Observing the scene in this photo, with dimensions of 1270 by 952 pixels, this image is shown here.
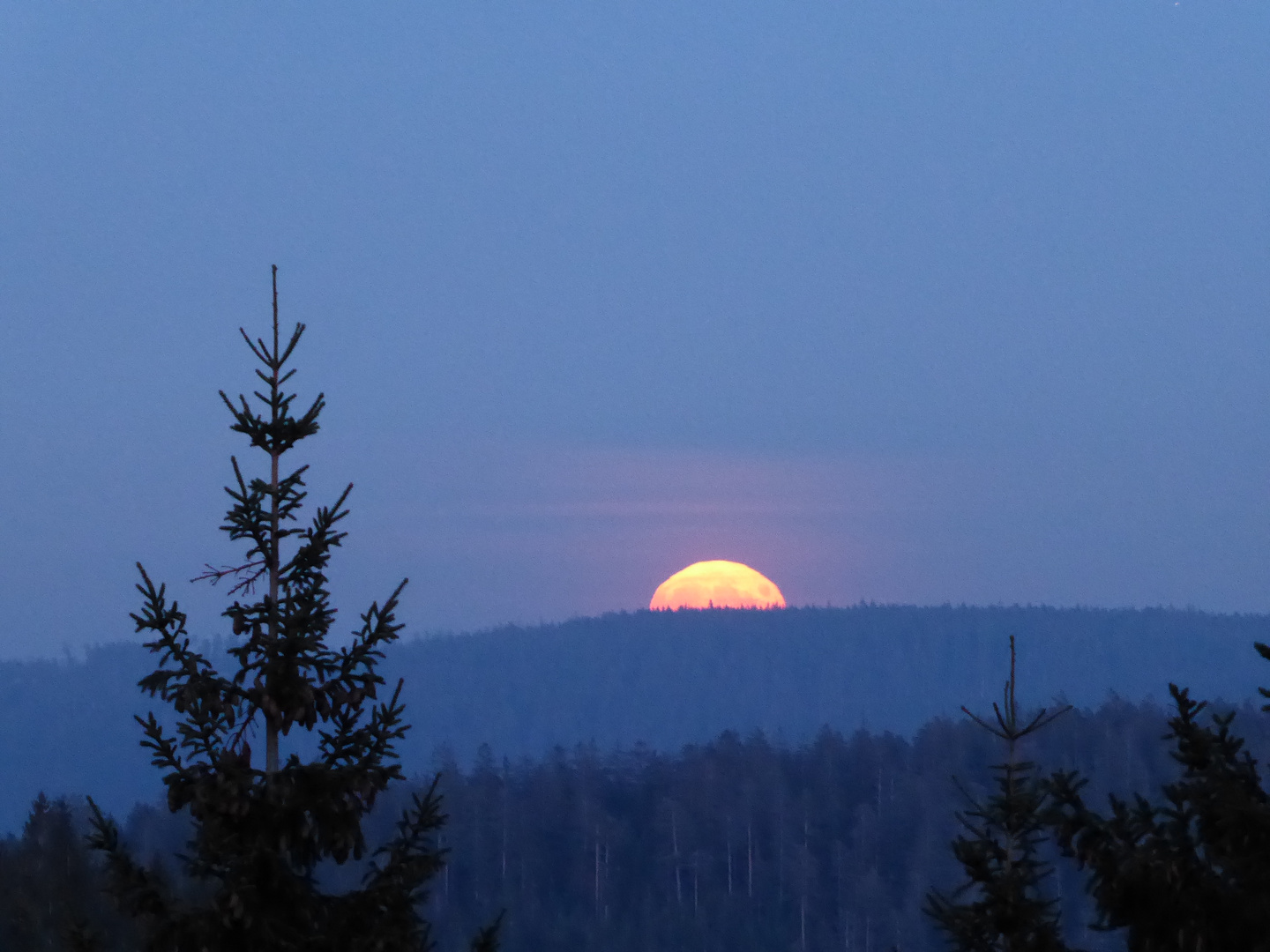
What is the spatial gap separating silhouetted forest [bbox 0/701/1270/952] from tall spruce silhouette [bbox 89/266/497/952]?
91754mm

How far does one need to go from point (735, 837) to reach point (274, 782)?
121m

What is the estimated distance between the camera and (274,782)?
447 inches

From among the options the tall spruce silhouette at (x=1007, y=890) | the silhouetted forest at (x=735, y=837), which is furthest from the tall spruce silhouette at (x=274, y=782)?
the silhouetted forest at (x=735, y=837)

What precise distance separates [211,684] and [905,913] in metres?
107

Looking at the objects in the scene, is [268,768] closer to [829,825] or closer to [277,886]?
[277,886]

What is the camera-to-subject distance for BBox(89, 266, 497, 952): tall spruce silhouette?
36.7ft

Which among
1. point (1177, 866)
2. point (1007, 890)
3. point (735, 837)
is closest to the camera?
point (1007, 890)

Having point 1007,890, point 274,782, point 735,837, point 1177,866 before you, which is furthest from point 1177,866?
point 735,837

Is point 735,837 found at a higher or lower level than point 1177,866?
lower

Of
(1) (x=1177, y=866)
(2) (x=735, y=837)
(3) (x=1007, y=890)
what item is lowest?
(2) (x=735, y=837)

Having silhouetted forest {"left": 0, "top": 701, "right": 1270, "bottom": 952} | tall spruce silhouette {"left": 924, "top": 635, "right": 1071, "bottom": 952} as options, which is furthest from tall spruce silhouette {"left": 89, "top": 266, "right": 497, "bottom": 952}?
silhouetted forest {"left": 0, "top": 701, "right": 1270, "bottom": 952}

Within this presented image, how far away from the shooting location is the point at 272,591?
1199 cm

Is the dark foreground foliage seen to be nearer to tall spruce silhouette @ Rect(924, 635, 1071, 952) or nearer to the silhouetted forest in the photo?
tall spruce silhouette @ Rect(924, 635, 1071, 952)

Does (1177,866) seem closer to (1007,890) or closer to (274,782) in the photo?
(1007,890)
